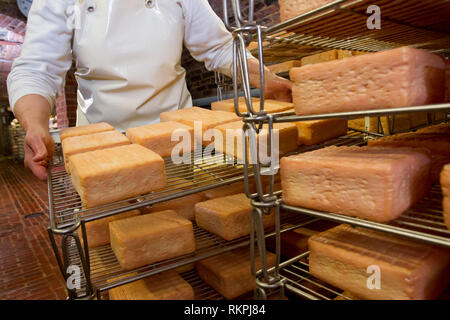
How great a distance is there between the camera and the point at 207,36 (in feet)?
6.31

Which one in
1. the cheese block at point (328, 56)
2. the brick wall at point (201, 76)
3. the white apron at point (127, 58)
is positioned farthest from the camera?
the brick wall at point (201, 76)

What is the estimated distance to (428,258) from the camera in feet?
2.55

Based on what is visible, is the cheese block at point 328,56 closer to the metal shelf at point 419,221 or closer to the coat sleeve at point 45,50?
the metal shelf at point 419,221

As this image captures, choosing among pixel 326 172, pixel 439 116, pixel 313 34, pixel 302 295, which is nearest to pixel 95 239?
pixel 302 295

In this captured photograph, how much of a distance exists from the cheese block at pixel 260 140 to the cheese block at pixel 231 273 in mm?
443

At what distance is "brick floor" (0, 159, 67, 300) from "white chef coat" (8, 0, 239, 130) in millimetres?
1275

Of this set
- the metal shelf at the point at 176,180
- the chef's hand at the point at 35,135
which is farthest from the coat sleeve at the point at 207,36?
the chef's hand at the point at 35,135

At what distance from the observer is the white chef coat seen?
155 centimetres

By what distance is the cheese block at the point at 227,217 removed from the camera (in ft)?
3.97

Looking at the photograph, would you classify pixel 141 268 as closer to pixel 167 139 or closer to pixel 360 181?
pixel 167 139

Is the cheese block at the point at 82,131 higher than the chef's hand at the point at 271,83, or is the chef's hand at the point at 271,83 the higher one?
the chef's hand at the point at 271,83

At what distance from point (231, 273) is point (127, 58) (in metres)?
1.28

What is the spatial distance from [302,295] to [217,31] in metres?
1.59
